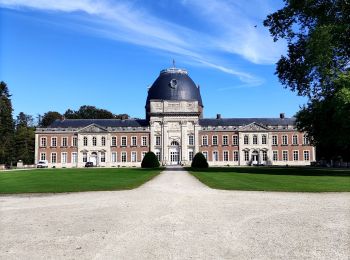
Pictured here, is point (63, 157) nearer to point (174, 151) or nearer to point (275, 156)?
point (174, 151)

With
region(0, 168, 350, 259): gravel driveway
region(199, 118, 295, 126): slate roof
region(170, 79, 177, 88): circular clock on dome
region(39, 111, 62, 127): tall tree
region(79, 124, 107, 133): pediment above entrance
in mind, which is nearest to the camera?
region(0, 168, 350, 259): gravel driveway

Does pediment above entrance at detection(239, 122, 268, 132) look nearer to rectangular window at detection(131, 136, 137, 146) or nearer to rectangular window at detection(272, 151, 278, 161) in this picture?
rectangular window at detection(272, 151, 278, 161)

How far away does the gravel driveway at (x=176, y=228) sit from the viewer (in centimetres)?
628

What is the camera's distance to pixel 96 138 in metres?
70.8

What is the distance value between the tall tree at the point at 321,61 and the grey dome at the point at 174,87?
43.8 meters

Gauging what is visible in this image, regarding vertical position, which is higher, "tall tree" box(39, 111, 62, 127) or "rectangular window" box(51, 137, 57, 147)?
"tall tree" box(39, 111, 62, 127)

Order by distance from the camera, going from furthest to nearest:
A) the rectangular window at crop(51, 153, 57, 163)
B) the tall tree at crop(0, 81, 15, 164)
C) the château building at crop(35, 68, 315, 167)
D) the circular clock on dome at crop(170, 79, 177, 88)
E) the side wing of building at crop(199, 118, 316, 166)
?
the circular clock on dome at crop(170, 79, 177, 88), the rectangular window at crop(51, 153, 57, 163), the château building at crop(35, 68, 315, 167), the side wing of building at crop(199, 118, 316, 166), the tall tree at crop(0, 81, 15, 164)

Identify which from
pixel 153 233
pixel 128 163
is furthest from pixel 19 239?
pixel 128 163

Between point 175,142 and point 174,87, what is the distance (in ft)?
33.3

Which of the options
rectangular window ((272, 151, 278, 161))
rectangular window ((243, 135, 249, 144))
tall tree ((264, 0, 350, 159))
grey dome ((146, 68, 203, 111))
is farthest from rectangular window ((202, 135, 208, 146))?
tall tree ((264, 0, 350, 159))

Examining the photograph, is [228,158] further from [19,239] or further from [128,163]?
[19,239]

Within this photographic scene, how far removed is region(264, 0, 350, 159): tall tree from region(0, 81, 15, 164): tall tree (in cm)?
4531

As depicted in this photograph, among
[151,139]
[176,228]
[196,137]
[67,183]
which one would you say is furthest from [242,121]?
[176,228]

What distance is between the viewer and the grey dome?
7325 cm
